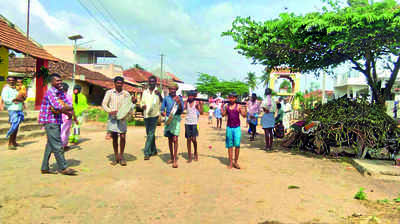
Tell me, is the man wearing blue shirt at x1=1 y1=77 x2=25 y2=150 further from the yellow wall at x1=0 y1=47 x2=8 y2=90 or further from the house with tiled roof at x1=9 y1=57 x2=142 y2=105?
the house with tiled roof at x1=9 y1=57 x2=142 y2=105

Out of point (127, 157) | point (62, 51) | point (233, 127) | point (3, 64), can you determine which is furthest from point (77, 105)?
point (62, 51)

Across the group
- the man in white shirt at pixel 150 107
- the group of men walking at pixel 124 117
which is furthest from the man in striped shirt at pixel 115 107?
the man in white shirt at pixel 150 107

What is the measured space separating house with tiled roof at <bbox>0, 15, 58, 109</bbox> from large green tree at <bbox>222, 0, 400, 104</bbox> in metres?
7.87

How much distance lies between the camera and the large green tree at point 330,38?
6406 mm

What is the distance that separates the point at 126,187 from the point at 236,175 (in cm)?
210

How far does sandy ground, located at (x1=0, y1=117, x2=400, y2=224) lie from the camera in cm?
355

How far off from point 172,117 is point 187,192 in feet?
7.22

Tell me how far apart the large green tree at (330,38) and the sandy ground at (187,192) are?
295 cm

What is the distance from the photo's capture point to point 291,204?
403 cm

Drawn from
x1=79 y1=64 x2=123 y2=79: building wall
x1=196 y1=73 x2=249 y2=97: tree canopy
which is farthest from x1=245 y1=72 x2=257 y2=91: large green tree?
x1=79 y1=64 x2=123 y2=79: building wall

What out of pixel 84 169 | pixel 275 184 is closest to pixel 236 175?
pixel 275 184

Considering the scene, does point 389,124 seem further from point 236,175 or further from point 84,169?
point 84,169

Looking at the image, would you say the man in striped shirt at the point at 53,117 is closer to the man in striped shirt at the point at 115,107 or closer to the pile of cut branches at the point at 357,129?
the man in striped shirt at the point at 115,107

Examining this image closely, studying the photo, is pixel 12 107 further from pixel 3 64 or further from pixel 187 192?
pixel 187 192
